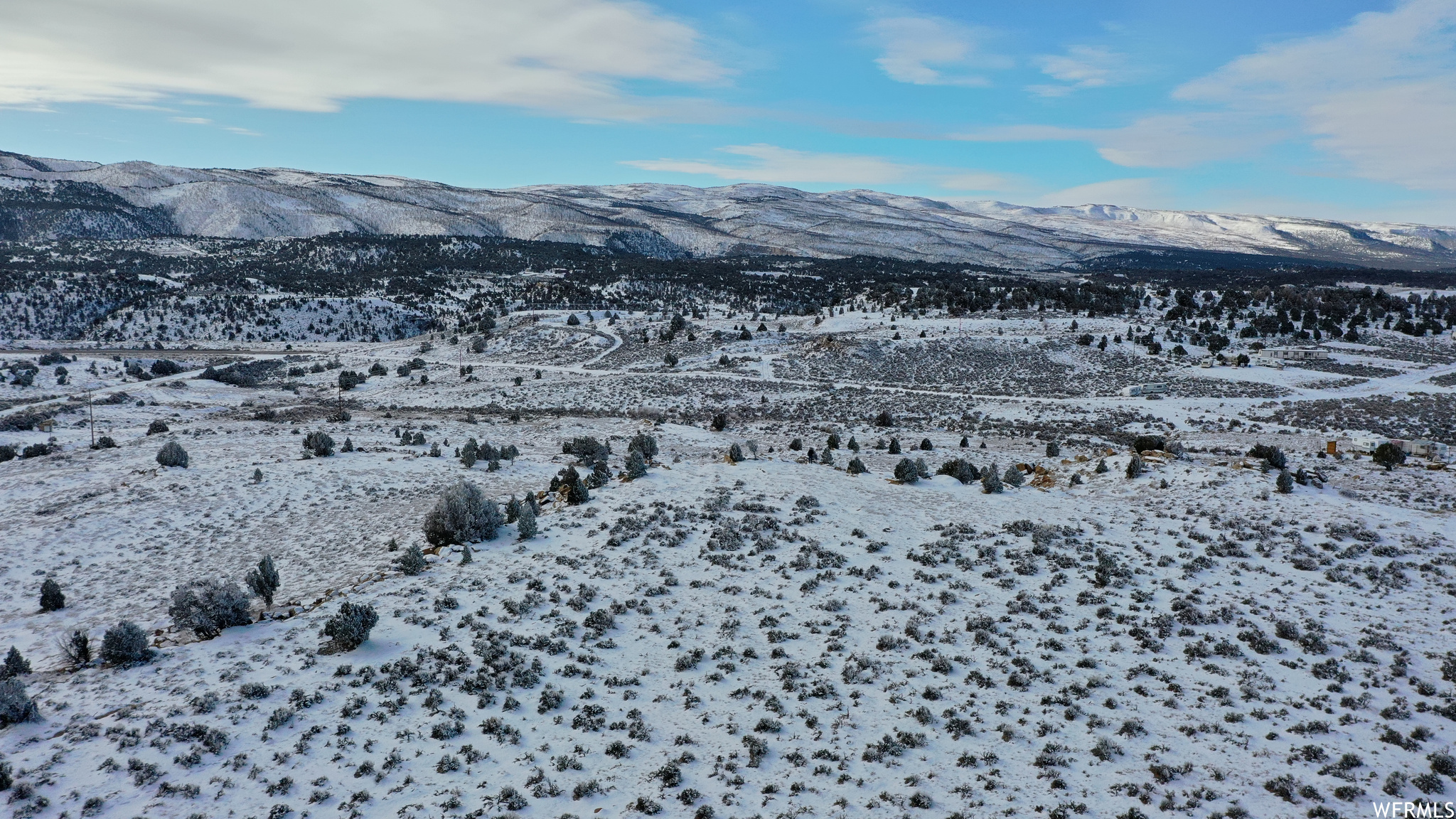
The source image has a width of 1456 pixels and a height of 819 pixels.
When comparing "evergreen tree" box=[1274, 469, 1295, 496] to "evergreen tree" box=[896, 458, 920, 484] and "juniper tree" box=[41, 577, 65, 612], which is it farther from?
"juniper tree" box=[41, 577, 65, 612]

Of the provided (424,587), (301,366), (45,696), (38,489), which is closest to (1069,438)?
(424,587)

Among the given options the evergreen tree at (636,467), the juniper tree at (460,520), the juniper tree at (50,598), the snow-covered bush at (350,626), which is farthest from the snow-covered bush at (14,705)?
the evergreen tree at (636,467)

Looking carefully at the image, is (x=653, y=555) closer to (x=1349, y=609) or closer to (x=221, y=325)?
(x=1349, y=609)

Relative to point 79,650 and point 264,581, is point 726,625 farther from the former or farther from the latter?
point 79,650

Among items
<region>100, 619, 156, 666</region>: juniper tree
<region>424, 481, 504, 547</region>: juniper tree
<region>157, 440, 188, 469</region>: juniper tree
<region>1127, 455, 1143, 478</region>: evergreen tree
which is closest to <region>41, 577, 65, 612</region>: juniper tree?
<region>100, 619, 156, 666</region>: juniper tree

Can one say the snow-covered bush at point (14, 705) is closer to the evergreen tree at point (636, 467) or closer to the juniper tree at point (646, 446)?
the evergreen tree at point (636, 467)

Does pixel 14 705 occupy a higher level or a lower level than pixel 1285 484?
lower

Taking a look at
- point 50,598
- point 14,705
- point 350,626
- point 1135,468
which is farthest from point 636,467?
point 1135,468
